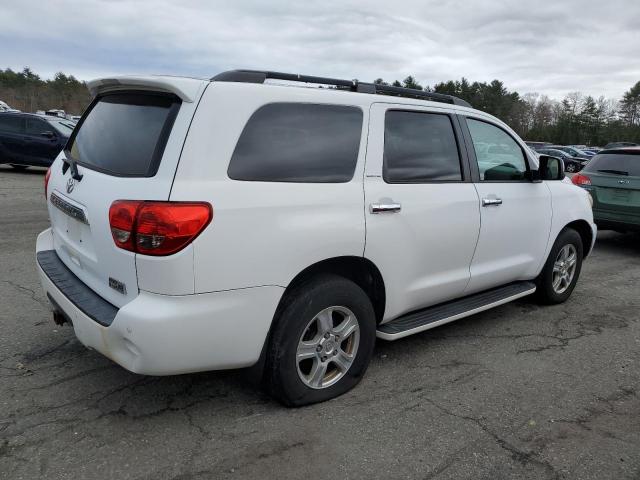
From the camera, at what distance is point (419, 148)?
3.61 metres

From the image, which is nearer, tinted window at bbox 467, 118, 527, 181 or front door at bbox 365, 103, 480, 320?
front door at bbox 365, 103, 480, 320

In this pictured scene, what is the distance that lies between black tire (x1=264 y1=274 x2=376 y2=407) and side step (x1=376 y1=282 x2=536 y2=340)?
0.28 m

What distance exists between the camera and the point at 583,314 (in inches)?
199

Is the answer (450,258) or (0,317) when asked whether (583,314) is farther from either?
(0,317)

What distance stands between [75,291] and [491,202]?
2.92 m

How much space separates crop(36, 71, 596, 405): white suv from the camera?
2516mm

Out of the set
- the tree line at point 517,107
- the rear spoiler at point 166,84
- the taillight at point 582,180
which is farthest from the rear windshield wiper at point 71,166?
the tree line at point 517,107

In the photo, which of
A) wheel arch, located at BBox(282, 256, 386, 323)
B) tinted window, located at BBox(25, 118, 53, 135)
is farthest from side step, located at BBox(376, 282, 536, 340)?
tinted window, located at BBox(25, 118, 53, 135)

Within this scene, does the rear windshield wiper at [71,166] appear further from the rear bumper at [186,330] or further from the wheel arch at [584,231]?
the wheel arch at [584,231]

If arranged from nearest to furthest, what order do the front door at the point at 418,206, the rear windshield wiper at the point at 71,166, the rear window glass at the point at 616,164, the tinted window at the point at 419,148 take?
the rear windshield wiper at the point at 71,166, the front door at the point at 418,206, the tinted window at the point at 419,148, the rear window glass at the point at 616,164

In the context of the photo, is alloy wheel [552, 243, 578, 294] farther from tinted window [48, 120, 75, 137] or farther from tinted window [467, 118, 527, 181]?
tinted window [48, 120, 75, 137]

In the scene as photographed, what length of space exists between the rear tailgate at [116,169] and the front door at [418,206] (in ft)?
3.91

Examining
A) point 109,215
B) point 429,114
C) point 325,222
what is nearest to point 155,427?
point 109,215

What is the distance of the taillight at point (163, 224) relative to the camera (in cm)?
245
